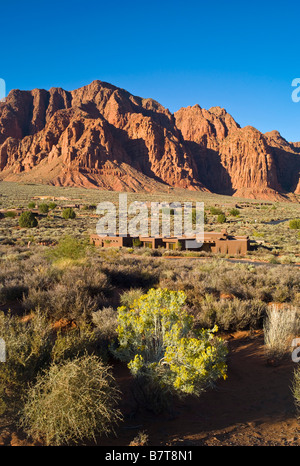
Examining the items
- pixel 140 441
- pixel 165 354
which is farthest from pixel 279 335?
pixel 140 441

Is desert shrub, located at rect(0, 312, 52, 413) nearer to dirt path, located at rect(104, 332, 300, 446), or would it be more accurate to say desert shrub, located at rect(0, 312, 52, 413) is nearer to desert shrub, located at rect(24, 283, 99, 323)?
dirt path, located at rect(104, 332, 300, 446)

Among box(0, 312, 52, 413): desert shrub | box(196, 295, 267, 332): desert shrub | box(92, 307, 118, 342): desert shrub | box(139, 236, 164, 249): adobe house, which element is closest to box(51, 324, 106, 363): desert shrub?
box(0, 312, 52, 413): desert shrub

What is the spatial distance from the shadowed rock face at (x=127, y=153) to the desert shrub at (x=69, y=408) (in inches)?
4661

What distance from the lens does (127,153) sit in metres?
159

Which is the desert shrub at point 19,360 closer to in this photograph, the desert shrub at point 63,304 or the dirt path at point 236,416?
the dirt path at point 236,416

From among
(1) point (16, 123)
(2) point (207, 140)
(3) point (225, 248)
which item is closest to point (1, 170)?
(1) point (16, 123)

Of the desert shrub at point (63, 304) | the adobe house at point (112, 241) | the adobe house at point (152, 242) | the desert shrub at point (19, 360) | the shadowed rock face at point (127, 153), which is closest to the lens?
the desert shrub at point (19, 360)

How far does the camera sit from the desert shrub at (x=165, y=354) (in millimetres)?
4547

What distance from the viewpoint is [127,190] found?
12325cm

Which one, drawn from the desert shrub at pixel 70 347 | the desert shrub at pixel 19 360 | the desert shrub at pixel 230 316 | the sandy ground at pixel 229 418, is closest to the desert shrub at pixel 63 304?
the desert shrub at pixel 70 347

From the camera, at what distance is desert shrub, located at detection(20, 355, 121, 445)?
3869 mm

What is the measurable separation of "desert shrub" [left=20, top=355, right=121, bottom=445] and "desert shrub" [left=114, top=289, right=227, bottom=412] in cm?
81

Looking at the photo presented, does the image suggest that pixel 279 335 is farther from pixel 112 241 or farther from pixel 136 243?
pixel 112 241
